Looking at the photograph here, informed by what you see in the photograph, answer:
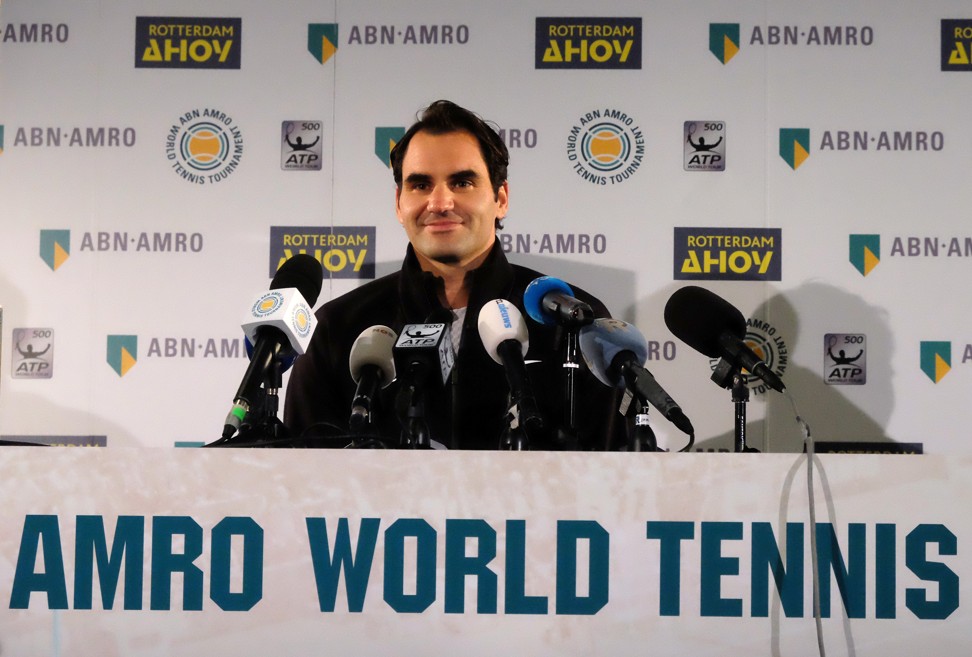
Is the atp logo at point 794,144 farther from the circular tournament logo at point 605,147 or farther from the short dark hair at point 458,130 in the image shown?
the short dark hair at point 458,130

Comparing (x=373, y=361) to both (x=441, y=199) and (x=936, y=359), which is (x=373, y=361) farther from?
(x=936, y=359)

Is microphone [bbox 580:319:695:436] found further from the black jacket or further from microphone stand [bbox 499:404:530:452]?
the black jacket

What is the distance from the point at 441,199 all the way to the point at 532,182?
0.42m

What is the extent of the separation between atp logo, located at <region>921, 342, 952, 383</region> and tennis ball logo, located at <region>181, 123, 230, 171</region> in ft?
8.35

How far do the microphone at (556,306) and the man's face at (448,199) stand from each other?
3.76 ft

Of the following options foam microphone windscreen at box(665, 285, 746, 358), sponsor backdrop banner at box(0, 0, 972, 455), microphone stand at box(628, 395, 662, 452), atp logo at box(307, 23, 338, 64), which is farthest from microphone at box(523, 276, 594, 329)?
atp logo at box(307, 23, 338, 64)

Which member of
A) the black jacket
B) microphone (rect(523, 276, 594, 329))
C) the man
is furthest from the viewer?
the man

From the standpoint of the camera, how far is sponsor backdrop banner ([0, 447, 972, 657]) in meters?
1.14

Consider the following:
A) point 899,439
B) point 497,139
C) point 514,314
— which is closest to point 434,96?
point 497,139

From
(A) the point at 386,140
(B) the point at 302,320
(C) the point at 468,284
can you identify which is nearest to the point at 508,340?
(B) the point at 302,320

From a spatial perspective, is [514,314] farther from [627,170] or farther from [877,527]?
[627,170]

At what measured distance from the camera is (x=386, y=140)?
337 cm

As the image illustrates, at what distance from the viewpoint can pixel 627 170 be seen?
335 centimetres

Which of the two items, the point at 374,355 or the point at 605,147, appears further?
the point at 605,147
